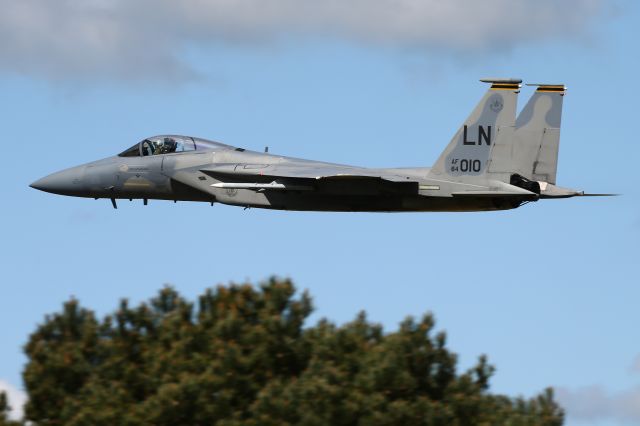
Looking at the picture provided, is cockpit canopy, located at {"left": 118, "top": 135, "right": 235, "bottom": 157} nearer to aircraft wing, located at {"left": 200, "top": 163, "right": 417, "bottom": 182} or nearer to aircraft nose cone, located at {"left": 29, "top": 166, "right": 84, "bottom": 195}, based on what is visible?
aircraft wing, located at {"left": 200, "top": 163, "right": 417, "bottom": 182}

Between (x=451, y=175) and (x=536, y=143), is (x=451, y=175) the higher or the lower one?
the lower one

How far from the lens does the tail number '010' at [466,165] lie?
3372 centimetres

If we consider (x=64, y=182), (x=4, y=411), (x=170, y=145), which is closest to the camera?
(x=4, y=411)

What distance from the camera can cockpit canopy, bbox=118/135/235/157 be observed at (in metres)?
36.3

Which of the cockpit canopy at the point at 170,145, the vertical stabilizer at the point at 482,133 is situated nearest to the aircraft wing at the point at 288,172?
the cockpit canopy at the point at 170,145

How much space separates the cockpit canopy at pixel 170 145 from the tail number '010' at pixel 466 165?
237 inches

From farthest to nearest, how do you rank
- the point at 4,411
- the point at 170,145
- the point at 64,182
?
the point at 64,182, the point at 170,145, the point at 4,411

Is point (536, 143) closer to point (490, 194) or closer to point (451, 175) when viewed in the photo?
point (490, 194)

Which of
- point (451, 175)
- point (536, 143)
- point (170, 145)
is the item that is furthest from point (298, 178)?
point (536, 143)

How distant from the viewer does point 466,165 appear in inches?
1330

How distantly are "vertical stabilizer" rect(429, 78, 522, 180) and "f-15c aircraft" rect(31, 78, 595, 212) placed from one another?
0.9 inches

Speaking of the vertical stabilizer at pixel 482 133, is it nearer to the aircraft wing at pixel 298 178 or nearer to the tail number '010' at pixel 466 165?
the tail number '010' at pixel 466 165

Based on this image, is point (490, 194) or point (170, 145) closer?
point (490, 194)

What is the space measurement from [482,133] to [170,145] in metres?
8.18
